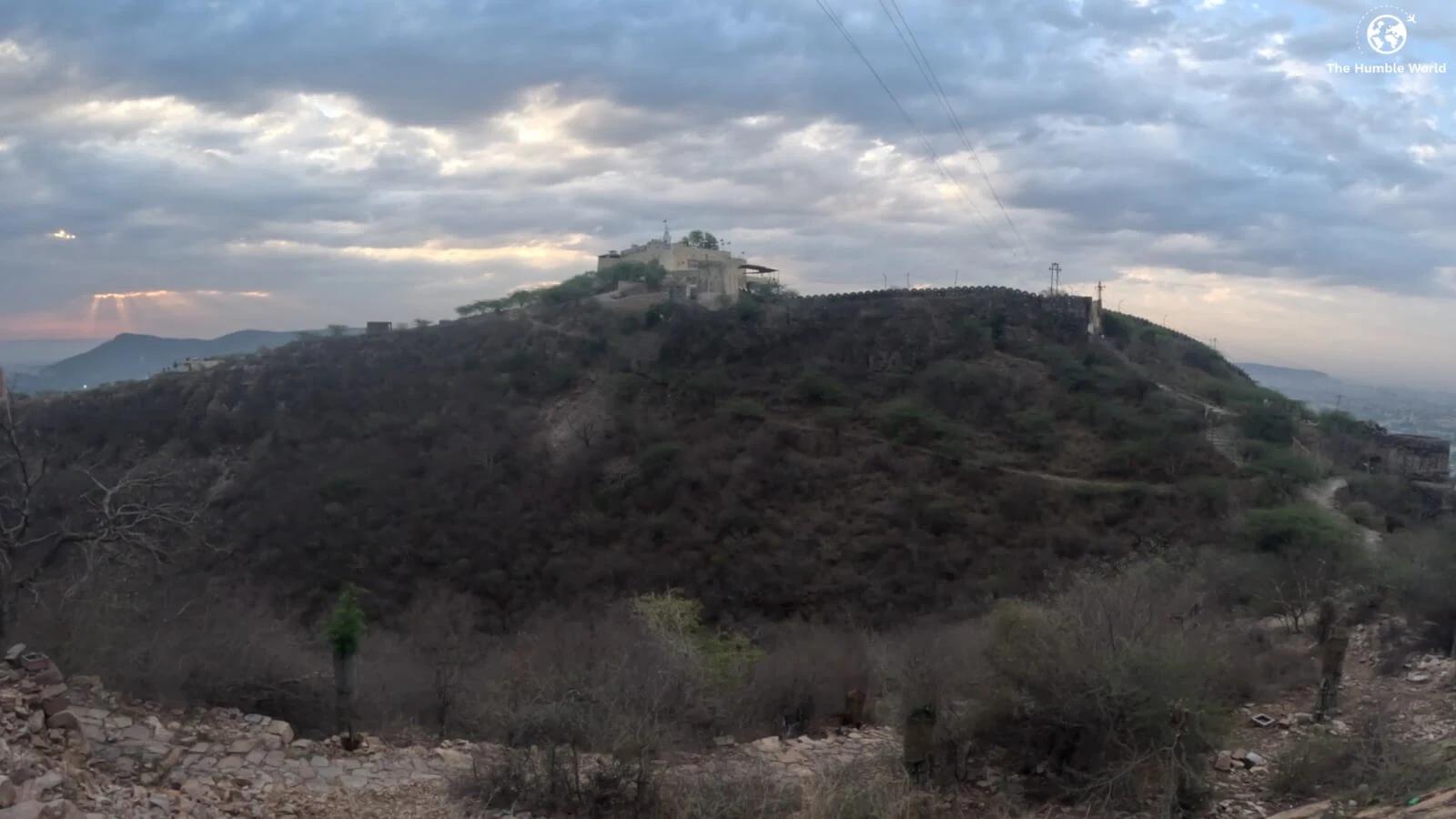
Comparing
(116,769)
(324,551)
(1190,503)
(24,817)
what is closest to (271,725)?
(116,769)

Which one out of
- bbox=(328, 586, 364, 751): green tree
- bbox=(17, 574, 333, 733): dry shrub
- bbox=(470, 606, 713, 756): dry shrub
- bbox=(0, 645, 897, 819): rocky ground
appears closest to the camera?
bbox=(0, 645, 897, 819): rocky ground

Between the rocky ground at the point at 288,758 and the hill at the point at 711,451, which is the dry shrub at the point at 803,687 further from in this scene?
the hill at the point at 711,451

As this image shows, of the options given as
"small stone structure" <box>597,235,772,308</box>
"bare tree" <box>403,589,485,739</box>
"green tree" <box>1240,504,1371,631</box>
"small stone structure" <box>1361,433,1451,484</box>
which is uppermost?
"small stone structure" <box>597,235,772,308</box>

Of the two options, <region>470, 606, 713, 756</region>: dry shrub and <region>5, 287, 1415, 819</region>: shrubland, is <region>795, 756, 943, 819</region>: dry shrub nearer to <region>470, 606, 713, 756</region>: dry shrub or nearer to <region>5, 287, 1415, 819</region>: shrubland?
<region>5, 287, 1415, 819</region>: shrubland

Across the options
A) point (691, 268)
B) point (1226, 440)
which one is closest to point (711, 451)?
point (1226, 440)

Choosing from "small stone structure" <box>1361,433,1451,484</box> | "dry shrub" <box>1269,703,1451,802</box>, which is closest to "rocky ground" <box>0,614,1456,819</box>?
"dry shrub" <box>1269,703,1451,802</box>

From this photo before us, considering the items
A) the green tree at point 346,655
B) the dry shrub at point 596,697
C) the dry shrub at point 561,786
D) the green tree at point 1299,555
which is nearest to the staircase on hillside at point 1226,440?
the green tree at point 1299,555
